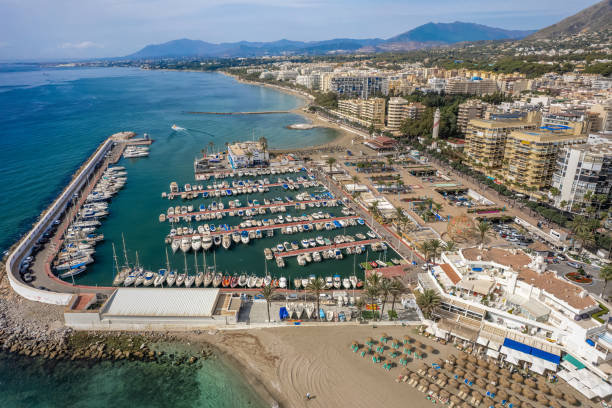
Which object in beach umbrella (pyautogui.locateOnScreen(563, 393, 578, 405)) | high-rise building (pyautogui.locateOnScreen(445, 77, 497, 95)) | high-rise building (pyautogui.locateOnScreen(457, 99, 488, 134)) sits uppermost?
high-rise building (pyautogui.locateOnScreen(445, 77, 497, 95))

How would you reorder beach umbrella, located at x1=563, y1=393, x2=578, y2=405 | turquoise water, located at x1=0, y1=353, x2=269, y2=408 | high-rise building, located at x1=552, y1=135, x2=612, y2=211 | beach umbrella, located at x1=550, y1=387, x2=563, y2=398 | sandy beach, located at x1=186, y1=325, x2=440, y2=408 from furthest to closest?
high-rise building, located at x1=552, y1=135, x2=612, y2=211, turquoise water, located at x1=0, y1=353, x2=269, y2=408, sandy beach, located at x1=186, y1=325, x2=440, y2=408, beach umbrella, located at x1=550, y1=387, x2=563, y2=398, beach umbrella, located at x1=563, y1=393, x2=578, y2=405

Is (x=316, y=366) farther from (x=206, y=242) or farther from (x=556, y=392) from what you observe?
(x=206, y=242)

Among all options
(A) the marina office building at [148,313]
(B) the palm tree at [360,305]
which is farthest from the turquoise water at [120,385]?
(B) the palm tree at [360,305]

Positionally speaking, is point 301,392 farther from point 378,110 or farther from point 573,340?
point 378,110

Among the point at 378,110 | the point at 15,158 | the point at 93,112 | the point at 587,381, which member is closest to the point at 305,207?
the point at 587,381

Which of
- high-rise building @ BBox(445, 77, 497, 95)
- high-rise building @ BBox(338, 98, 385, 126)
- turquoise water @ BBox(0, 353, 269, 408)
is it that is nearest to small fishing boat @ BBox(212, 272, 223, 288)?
turquoise water @ BBox(0, 353, 269, 408)

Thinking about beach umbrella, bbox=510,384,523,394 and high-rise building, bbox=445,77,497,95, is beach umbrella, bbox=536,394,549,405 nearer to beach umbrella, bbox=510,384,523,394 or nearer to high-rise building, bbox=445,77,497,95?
beach umbrella, bbox=510,384,523,394
